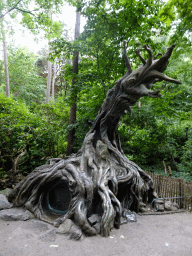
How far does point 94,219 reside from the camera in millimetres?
4199

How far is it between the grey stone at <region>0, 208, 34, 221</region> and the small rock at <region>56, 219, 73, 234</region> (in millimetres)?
1065

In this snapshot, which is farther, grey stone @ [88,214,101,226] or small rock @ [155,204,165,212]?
small rock @ [155,204,165,212]

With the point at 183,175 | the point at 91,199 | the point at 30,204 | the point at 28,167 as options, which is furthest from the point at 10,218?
the point at 183,175

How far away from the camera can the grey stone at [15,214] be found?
14.5ft

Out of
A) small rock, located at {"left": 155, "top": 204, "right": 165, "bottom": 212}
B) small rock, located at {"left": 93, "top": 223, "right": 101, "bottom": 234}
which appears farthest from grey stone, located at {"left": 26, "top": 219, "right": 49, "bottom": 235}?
small rock, located at {"left": 155, "top": 204, "right": 165, "bottom": 212}

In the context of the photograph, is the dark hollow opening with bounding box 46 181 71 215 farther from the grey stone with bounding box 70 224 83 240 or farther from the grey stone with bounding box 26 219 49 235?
the grey stone with bounding box 70 224 83 240

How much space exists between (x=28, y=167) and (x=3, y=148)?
1.60 metres

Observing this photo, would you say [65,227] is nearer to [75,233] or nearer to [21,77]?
[75,233]

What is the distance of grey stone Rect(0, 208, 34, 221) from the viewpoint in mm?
4414

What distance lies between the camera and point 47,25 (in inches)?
417

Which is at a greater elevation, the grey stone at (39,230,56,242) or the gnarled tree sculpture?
the gnarled tree sculpture

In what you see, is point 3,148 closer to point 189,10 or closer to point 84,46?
point 84,46

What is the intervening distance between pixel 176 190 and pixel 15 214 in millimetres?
5387

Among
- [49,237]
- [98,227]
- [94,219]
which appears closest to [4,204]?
[49,237]
